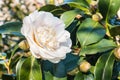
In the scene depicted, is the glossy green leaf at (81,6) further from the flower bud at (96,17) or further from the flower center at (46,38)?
the flower center at (46,38)

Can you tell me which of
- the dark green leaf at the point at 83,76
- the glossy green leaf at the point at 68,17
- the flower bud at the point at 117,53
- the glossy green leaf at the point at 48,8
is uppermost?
the glossy green leaf at the point at 48,8

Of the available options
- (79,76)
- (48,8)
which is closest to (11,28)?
(48,8)

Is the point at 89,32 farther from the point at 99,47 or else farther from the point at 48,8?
the point at 48,8

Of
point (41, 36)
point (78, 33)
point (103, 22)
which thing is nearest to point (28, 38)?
point (41, 36)

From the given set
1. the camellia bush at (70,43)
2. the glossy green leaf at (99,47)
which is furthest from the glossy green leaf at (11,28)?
the glossy green leaf at (99,47)

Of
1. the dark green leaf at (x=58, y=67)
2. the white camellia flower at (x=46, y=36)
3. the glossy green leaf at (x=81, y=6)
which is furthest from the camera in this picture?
the glossy green leaf at (x=81, y=6)

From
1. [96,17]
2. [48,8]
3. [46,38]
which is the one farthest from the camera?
[48,8]

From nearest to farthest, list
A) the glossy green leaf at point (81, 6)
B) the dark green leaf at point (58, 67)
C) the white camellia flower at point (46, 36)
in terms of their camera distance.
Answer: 1. the white camellia flower at point (46, 36)
2. the dark green leaf at point (58, 67)
3. the glossy green leaf at point (81, 6)
